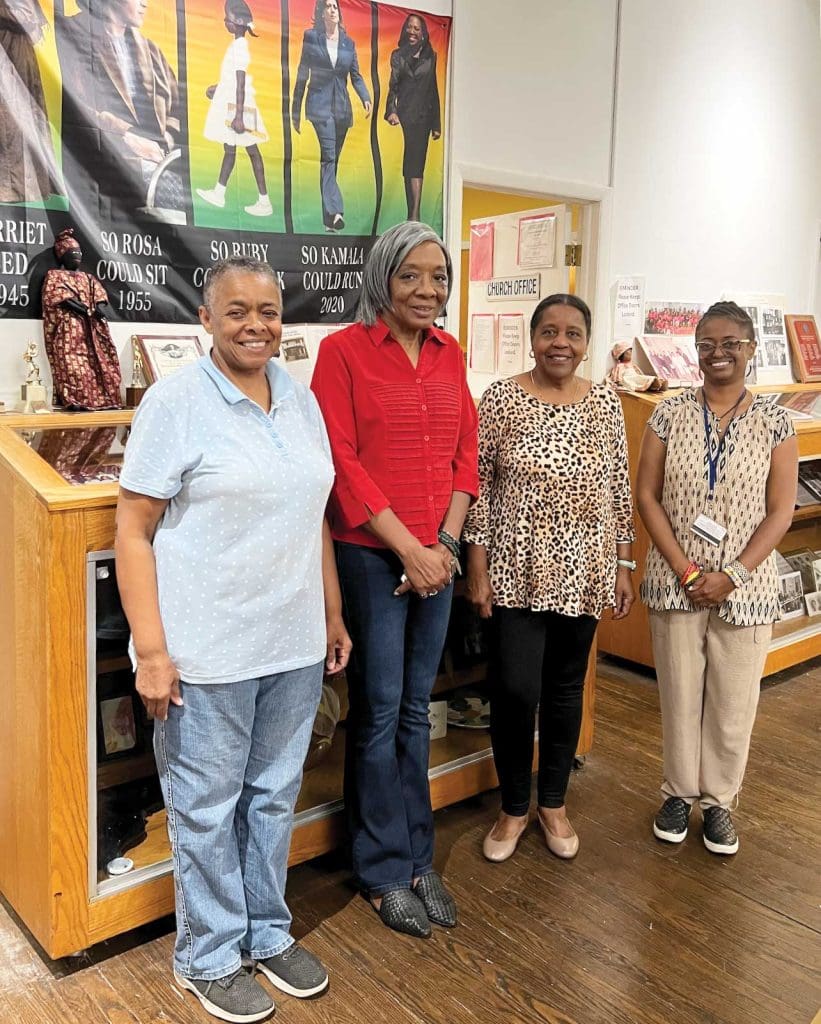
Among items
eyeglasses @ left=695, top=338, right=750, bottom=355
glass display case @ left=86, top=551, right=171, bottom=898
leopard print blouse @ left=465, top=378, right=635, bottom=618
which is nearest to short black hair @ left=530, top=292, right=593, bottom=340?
leopard print blouse @ left=465, top=378, right=635, bottom=618

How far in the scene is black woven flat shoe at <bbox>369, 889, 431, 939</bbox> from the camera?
7.47 feet

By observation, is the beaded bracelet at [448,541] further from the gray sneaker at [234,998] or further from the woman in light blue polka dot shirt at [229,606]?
the gray sneaker at [234,998]

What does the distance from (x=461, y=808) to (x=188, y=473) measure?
1613 mm

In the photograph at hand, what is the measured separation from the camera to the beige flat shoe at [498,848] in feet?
8.61

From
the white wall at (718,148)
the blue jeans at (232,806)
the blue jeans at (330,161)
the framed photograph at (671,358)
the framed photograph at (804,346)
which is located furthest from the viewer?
the framed photograph at (804,346)

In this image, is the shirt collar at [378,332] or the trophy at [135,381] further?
the trophy at [135,381]

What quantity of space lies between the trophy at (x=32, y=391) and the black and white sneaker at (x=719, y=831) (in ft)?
7.31

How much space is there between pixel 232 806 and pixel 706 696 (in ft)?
4.74

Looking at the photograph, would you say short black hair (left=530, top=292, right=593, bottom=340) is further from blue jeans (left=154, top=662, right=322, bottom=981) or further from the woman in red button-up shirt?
blue jeans (left=154, top=662, right=322, bottom=981)

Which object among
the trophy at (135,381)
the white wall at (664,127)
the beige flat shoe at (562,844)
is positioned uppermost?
the white wall at (664,127)

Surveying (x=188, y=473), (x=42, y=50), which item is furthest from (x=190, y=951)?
(x=42, y=50)

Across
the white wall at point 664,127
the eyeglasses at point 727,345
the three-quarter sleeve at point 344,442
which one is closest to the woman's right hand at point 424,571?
the three-quarter sleeve at point 344,442

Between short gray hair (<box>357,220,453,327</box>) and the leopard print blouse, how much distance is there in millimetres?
440

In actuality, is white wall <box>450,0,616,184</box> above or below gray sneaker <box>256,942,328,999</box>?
above
